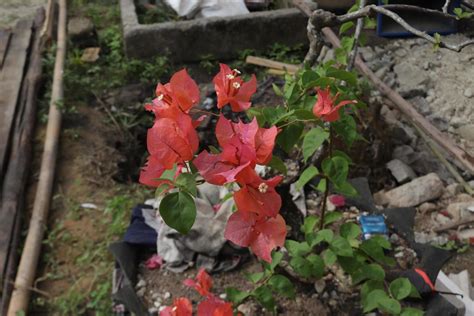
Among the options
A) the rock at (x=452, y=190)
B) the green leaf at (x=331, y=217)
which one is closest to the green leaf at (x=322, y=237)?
the green leaf at (x=331, y=217)

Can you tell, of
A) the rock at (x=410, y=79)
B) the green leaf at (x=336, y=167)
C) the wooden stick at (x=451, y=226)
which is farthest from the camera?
the rock at (x=410, y=79)

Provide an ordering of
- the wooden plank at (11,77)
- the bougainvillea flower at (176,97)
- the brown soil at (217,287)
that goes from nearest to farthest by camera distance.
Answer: the bougainvillea flower at (176,97)
the brown soil at (217,287)
the wooden plank at (11,77)

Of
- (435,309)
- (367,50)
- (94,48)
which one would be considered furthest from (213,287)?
(94,48)

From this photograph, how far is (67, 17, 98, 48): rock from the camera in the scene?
5389mm

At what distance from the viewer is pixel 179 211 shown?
3.81 feet

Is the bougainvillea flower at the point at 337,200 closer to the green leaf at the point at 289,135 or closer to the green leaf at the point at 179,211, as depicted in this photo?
the green leaf at the point at 289,135

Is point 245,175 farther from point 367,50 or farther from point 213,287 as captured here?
point 367,50

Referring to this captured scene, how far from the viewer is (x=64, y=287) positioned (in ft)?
10.6

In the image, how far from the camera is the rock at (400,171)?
3.39 metres

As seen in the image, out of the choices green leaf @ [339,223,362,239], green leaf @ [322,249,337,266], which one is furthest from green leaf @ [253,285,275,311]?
green leaf @ [339,223,362,239]

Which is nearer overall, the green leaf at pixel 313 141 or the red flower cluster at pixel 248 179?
the red flower cluster at pixel 248 179

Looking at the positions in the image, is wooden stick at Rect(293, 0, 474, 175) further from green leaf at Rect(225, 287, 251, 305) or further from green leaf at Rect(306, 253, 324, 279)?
green leaf at Rect(225, 287, 251, 305)

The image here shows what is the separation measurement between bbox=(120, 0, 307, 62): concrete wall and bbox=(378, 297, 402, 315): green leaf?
11.7 ft

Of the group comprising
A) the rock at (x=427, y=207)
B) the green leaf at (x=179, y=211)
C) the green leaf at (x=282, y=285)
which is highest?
the green leaf at (x=179, y=211)
